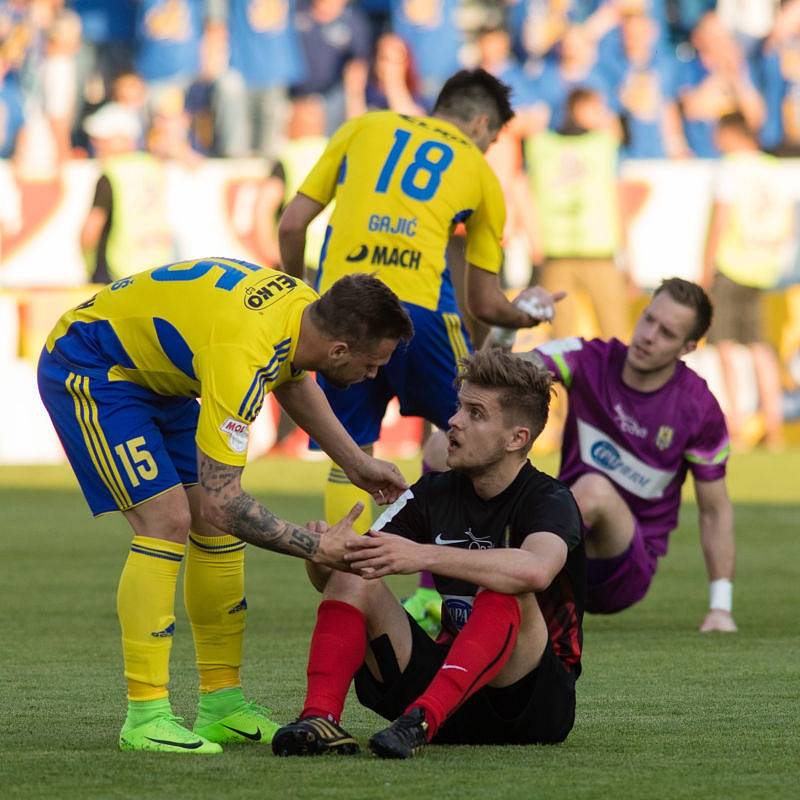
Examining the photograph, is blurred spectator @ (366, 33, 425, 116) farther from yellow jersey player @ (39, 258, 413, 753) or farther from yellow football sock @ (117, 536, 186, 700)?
yellow football sock @ (117, 536, 186, 700)

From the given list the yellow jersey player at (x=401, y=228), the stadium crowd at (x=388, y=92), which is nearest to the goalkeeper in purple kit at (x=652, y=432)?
the yellow jersey player at (x=401, y=228)

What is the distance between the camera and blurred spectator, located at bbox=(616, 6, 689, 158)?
64.0ft

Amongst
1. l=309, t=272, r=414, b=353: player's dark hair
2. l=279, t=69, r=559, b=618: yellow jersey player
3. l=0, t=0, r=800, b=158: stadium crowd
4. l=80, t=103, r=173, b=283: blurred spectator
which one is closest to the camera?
l=309, t=272, r=414, b=353: player's dark hair

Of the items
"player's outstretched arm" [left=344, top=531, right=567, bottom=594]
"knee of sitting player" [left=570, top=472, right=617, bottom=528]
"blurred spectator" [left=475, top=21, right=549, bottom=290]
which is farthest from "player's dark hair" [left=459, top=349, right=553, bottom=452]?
"blurred spectator" [left=475, top=21, right=549, bottom=290]

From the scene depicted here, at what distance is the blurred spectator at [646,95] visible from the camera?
19500 millimetres

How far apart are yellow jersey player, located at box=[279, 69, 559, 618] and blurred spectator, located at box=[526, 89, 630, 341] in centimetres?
1092

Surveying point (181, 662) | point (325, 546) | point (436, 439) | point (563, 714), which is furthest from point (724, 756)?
point (436, 439)

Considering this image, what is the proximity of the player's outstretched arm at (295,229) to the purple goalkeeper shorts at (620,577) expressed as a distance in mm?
1742

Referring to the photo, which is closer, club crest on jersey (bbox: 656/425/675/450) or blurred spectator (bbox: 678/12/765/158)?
club crest on jersey (bbox: 656/425/675/450)

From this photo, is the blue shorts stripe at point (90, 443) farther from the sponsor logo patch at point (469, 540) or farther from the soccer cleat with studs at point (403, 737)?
the soccer cleat with studs at point (403, 737)

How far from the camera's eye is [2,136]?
64.0 feet

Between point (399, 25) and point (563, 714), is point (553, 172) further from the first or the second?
point (563, 714)

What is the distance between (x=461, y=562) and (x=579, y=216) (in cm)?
1462

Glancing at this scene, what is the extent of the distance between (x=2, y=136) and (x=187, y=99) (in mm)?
1939
